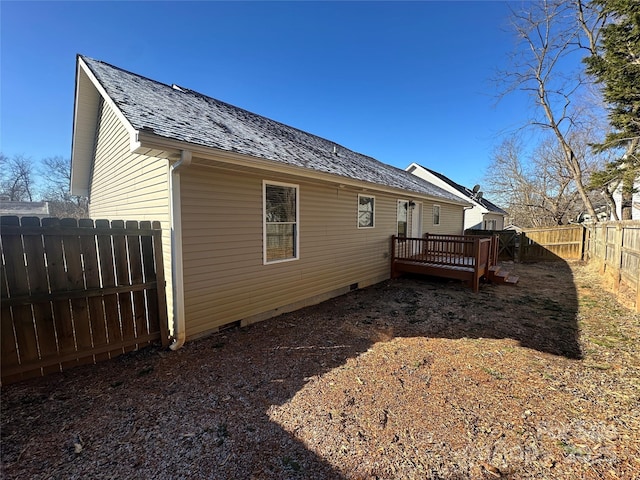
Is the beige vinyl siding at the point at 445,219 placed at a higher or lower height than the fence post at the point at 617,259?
higher

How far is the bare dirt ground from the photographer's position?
2.02 m

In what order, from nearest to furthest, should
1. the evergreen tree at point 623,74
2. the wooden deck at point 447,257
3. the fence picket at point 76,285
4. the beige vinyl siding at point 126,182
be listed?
the fence picket at point 76,285 < the beige vinyl siding at point 126,182 < the wooden deck at point 447,257 < the evergreen tree at point 623,74

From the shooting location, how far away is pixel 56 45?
5.82 m

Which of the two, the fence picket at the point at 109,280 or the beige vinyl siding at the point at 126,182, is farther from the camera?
the beige vinyl siding at the point at 126,182

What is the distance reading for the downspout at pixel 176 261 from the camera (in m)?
3.86

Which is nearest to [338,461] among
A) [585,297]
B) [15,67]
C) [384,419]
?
[384,419]

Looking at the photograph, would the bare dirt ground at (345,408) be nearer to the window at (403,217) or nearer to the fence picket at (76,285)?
the fence picket at (76,285)

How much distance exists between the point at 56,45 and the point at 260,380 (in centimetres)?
821

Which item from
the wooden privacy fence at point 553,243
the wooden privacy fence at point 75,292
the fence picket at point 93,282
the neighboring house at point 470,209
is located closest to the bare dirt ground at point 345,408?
the wooden privacy fence at point 75,292

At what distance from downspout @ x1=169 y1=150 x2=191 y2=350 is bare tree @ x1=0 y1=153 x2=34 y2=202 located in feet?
126

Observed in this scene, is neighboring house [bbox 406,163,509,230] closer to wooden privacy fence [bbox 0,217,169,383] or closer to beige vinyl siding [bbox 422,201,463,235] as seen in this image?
beige vinyl siding [bbox 422,201,463,235]

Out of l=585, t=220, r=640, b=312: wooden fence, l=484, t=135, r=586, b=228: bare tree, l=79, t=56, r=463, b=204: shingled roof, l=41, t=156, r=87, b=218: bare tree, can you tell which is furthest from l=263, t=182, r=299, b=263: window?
l=41, t=156, r=87, b=218: bare tree

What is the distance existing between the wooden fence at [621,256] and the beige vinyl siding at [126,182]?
9.11 meters

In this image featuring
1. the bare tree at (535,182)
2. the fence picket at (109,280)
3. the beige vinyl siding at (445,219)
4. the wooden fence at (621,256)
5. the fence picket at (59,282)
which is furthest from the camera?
the bare tree at (535,182)
